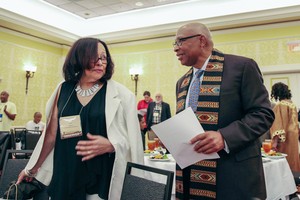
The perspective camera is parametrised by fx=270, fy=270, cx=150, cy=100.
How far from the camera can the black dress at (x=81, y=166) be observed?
1197mm

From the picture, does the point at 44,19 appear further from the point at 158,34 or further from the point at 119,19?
→ the point at 158,34

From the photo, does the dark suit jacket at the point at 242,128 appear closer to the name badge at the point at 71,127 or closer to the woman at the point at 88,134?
the woman at the point at 88,134

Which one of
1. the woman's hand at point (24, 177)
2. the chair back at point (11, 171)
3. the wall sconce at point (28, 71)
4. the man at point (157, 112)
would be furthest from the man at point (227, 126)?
the wall sconce at point (28, 71)

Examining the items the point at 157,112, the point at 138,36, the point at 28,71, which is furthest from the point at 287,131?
the point at 28,71

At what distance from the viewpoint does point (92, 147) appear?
1173 millimetres

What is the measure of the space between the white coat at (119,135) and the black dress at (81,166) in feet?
0.12

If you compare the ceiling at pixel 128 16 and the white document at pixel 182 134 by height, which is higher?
the ceiling at pixel 128 16

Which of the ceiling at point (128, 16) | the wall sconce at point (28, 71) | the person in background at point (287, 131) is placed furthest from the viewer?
the wall sconce at point (28, 71)

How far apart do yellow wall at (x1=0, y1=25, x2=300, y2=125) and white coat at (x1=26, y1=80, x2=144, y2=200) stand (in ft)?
17.6

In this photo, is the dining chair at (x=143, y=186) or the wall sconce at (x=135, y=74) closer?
the dining chair at (x=143, y=186)

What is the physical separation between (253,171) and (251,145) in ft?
0.36

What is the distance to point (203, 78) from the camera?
131 cm

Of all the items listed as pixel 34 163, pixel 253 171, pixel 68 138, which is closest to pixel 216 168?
pixel 253 171

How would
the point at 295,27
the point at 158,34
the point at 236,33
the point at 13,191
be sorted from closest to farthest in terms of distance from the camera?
the point at 13,191
the point at 295,27
the point at 236,33
the point at 158,34
